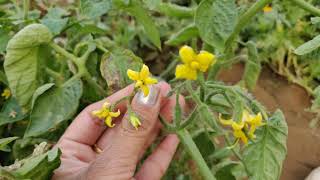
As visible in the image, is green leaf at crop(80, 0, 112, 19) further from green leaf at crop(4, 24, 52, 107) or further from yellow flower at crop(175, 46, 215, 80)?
yellow flower at crop(175, 46, 215, 80)

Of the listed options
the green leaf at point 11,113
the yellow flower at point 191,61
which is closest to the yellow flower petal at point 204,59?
the yellow flower at point 191,61

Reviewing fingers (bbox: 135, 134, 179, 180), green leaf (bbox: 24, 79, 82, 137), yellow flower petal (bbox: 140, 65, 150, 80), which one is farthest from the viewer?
fingers (bbox: 135, 134, 179, 180)

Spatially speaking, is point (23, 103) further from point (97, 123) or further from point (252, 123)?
point (252, 123)

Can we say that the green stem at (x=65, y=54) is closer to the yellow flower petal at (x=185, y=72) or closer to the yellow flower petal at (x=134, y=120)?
the yellow flower petal at (x=134, y=120)

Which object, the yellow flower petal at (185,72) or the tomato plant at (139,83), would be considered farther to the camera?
the tomato plant at (139,83)

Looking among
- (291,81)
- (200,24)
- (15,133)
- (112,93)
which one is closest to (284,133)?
(200,24)

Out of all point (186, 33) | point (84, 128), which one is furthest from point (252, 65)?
point (84, 128)

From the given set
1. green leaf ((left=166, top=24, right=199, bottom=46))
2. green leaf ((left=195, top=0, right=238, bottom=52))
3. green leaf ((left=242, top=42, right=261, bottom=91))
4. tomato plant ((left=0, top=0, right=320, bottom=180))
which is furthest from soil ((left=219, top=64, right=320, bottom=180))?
green leaf ((left=195, top=0, right=238, bottom=52))
